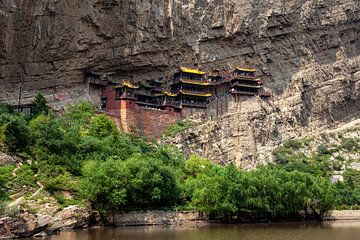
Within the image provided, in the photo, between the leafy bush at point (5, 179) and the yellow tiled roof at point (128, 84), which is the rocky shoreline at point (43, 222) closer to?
the leafy bush at point (5, 179)

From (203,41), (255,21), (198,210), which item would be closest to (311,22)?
(255,21)

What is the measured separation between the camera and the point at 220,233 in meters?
25.2

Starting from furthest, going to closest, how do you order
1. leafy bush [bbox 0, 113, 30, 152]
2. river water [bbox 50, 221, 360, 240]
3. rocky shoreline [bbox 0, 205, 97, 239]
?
leafy bush [bbox 0, 113, 30, 152], rocky shoreline [bbox 0, 205, 97, 239], river water [bbox 50, 221, 360, 240]

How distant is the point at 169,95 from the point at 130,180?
1840 cm

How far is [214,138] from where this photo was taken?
149 ft

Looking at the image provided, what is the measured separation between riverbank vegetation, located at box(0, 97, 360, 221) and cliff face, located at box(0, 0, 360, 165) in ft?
31.5

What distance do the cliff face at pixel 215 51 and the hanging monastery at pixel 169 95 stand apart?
1189 mm

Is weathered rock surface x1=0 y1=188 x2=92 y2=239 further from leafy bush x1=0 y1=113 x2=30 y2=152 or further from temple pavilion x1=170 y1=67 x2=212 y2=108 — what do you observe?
temple pavilion x1=170 y1=67 x2=212 y2=108

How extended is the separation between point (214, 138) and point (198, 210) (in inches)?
594

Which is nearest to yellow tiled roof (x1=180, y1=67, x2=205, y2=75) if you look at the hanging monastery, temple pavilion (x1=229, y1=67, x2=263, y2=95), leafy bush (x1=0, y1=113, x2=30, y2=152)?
the hanging monastery

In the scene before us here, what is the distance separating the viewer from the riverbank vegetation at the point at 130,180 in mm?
28000

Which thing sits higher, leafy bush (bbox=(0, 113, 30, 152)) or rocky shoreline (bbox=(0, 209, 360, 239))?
leafy bush (bbox=(0, 113, 30, 152))

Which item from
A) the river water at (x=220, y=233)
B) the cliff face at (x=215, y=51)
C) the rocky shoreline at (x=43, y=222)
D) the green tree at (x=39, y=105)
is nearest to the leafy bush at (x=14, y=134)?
the rocky shoreline at (x=43, y=222)

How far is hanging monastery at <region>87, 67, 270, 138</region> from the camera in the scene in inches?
1719
